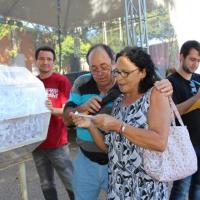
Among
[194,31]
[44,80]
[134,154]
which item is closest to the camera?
[134,154]

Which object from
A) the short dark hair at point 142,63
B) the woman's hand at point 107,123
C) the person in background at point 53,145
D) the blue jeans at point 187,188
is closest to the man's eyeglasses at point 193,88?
the blue jeans at point 187,188

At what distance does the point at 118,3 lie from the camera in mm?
12125

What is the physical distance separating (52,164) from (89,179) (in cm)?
131

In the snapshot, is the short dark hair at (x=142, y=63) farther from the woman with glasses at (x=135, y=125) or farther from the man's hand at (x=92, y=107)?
the man's hand at (x=92, y=107)

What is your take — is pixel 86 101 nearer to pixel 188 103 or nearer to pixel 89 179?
pixel 89 179

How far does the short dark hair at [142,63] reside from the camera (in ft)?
6.65

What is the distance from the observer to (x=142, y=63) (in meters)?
2.04

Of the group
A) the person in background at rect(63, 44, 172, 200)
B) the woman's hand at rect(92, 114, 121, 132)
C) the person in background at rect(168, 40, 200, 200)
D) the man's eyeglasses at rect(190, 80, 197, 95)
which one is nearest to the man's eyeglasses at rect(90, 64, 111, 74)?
the person in background at rect(63, 44, 172, 200)

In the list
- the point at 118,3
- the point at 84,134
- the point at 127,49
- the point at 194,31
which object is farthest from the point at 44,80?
the point at 118,3

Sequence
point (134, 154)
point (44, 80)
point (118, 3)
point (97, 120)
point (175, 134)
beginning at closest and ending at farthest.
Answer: point (97, 120), point (134, 154), point (175, 134), point (44, 80), point (118, 3)

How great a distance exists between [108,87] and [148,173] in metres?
0.70

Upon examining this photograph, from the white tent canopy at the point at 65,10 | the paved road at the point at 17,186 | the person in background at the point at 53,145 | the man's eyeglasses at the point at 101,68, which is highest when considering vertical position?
the white tent canopy at the point at 65,10

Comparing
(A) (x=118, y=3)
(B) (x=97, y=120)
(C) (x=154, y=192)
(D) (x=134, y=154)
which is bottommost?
(C) (x=154, y=192)

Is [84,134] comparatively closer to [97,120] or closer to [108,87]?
[108,87]
